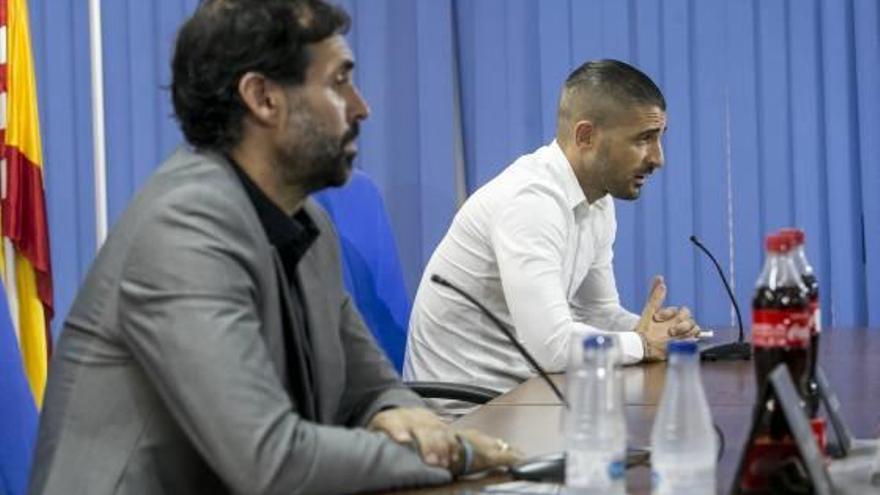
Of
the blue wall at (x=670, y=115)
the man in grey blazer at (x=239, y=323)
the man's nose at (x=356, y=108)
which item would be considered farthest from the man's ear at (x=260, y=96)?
the blue wall at (x=670, y=115)

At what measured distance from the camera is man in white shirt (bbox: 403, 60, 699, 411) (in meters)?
2.84

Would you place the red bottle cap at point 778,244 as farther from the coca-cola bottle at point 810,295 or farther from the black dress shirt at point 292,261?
the black dress shirt at point 292,261

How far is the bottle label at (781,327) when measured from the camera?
1.42 m

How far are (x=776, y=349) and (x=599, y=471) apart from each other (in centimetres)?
28

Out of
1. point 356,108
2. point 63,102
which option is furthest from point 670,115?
point 356,108

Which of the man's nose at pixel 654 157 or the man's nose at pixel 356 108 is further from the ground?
the man's nose at pixel 356 108

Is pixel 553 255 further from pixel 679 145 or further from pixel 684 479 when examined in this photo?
pixel 684 479

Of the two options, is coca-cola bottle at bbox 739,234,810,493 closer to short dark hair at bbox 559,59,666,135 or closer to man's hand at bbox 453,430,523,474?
man's hand at bbox 453,430,523,474

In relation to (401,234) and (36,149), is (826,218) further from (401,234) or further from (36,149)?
(36,149)

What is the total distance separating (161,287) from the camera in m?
1.54

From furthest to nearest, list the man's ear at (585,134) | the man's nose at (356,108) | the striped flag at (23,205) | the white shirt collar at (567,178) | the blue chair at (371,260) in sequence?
the striped flag at (23,205)
the man's ear at (585,134)
the white shirt collar at (567,178)
the blue chair at (371,260)
the man's nose at (356,108)

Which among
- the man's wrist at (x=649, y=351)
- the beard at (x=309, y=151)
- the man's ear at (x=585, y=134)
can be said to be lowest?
the man's wrist at (x=649, y=351)

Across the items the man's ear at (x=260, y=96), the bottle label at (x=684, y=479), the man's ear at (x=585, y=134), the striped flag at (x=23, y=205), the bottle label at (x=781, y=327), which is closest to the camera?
the bottle label at (x=684, y=479)

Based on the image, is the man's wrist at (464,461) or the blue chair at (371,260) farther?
the blue chair at (371,260)
